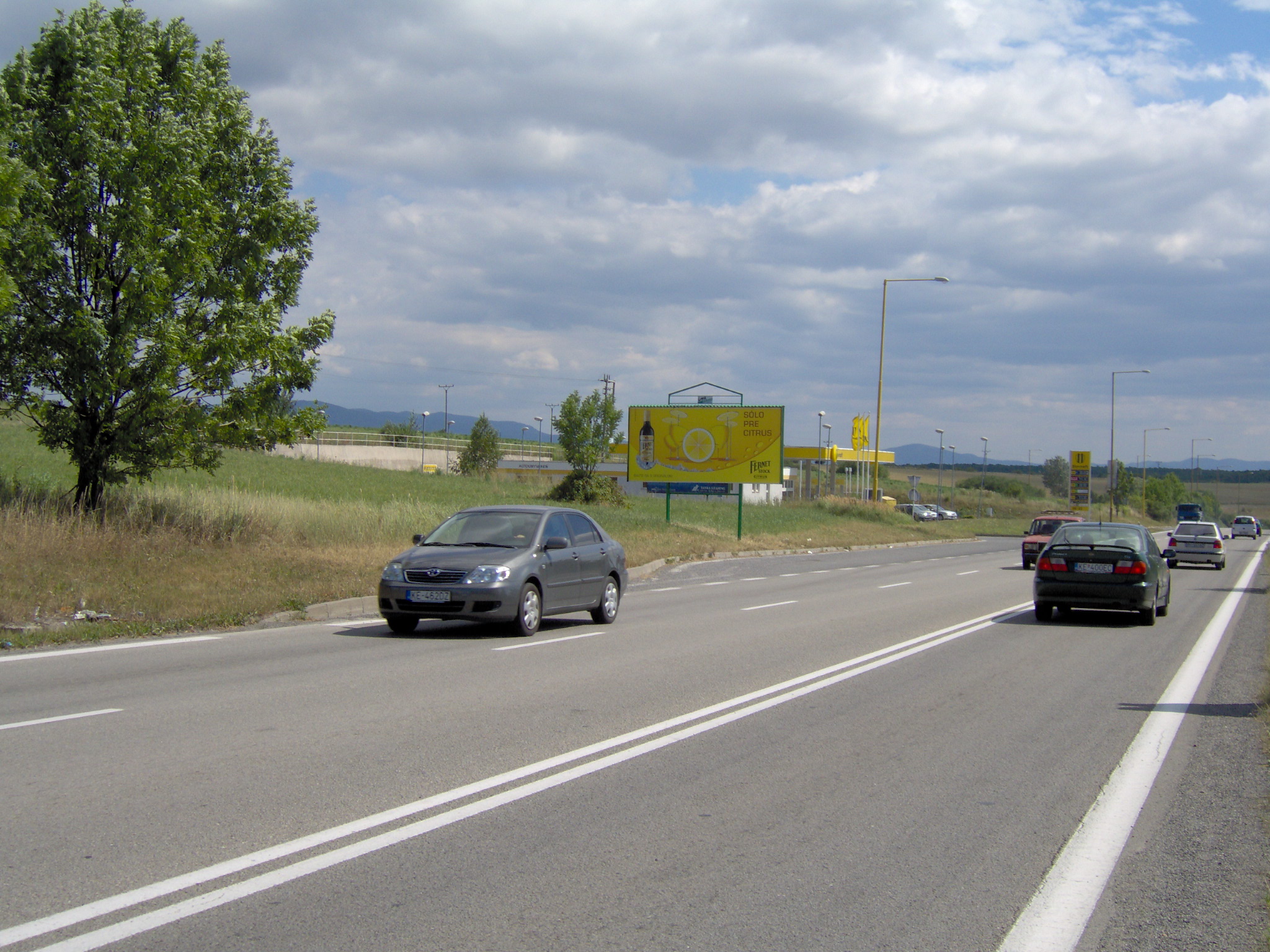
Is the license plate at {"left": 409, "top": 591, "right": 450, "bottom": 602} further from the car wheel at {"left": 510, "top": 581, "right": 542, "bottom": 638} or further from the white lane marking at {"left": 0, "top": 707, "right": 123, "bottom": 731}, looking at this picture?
the white lane marking at {"left": 0, "top": 707, "right": 123, "bottom": 731}

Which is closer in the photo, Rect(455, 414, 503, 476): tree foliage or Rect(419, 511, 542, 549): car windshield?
Rect(419, 511, 542, 549): car windshield

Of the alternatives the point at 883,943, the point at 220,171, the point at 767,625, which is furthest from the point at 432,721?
the point at 220,171

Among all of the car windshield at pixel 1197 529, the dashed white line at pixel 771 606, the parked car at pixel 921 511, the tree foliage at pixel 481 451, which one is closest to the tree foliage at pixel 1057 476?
the parked car at pixel 921 511

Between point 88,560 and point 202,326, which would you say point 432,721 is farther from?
point 202,326

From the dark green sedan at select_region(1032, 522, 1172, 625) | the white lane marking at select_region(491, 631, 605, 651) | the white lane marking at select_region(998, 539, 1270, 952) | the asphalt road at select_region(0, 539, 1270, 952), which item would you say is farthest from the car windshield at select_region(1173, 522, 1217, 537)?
the white lane marking at select_region(998, 539, 1270, 952)

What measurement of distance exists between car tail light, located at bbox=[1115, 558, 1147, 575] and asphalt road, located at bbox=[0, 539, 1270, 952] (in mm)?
3624

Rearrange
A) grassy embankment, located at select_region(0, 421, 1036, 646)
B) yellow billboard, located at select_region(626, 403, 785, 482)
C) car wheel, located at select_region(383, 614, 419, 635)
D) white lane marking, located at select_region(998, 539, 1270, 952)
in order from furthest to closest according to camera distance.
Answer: yellow billboard, located at select_region(626, 403, 785, 482) → grassy embankment, located at select_region(0, 421, 1036, 646) → car wheel, located at select_region(383, 614, 419, 635) → white lane marking, located at select_region(998, 539, 1270, 952)

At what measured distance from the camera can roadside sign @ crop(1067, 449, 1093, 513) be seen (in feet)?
244

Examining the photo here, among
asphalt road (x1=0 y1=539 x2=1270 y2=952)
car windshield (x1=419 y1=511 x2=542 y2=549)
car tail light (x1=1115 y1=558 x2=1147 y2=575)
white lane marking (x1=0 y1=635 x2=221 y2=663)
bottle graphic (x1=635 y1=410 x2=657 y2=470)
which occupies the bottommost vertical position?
white lane marking (x1=0 y1=635 x2=221 y2=663)

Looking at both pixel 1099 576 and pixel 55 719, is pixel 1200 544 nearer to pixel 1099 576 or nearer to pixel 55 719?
pixel 1099 576

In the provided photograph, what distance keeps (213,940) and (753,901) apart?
80.8 inches

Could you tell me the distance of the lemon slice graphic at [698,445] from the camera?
39062 mm

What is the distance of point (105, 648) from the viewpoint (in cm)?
1161

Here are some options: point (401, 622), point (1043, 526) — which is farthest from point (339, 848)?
point (1043, 526)
